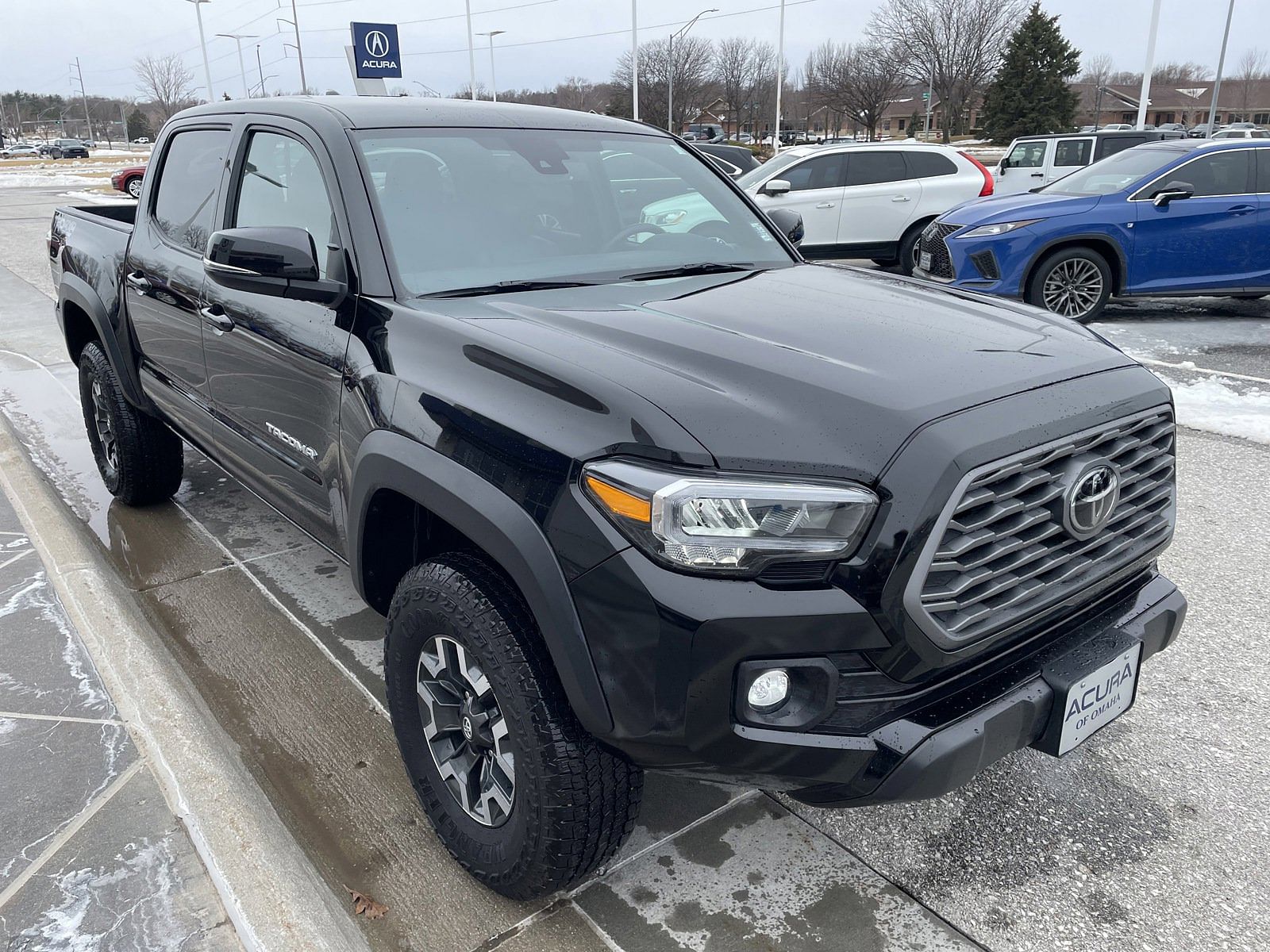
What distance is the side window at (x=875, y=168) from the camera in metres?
11.5

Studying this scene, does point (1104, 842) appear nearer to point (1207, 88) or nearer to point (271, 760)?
point (271, 760)

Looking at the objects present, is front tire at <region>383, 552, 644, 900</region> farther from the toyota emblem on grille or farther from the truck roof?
the truck roof

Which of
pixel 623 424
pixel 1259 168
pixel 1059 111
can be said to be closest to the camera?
pixel 623 424

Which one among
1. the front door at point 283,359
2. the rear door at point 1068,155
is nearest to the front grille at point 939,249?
the front door at point 283,359

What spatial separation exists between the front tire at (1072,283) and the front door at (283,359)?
698 centimetres

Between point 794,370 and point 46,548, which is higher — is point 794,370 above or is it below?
above

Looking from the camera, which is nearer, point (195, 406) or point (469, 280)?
point (469, 280)

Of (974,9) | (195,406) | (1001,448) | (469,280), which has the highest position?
(974,9)

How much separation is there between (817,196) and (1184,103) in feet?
281

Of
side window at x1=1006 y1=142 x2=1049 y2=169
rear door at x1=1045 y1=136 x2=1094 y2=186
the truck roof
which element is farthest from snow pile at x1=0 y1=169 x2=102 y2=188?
the truck roof

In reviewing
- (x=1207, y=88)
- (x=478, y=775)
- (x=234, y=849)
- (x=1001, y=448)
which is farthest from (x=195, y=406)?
(x=1207, y=88)

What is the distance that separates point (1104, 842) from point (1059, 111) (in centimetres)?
5767

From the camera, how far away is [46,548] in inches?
166

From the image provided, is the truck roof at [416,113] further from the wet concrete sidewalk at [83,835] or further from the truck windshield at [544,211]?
the wet concrete sidewalk at [83,835]
